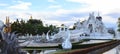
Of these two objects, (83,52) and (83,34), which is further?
(83,34)


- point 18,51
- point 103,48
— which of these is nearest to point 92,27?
point 103,48

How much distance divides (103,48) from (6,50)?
7.63m

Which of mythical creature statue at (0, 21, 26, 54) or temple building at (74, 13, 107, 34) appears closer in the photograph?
mythical creature statue at (0, 21, 26, 54)

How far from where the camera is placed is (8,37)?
4930mm

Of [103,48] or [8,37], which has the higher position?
[8,37]

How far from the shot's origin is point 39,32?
216 feet

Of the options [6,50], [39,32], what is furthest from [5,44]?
[39,32]

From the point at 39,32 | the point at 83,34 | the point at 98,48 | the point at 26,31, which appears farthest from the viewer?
the point at 39,32

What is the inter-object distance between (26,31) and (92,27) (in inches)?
556

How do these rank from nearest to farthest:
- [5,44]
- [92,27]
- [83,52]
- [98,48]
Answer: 1. [5,44]
2. [83,52]
3. [98,48]
4. [92,27]

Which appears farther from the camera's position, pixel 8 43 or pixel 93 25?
pixel 93 25

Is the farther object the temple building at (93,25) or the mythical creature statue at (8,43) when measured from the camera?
the temple building at (93,25)

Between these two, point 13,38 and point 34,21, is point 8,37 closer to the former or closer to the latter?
point 13,38

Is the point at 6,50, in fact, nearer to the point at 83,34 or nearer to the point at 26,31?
the point at 83,34
